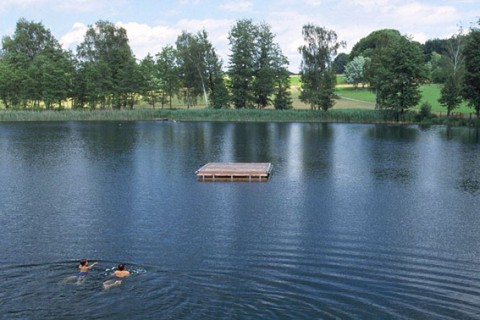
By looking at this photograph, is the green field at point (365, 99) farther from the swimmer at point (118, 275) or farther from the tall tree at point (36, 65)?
the swimmer at point (118, 275)

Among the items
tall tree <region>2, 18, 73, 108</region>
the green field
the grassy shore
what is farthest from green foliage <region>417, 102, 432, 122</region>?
tall tree <region>2, 18, 73, 108</region>

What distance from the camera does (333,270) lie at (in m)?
21.2

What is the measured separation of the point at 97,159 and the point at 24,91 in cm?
7662

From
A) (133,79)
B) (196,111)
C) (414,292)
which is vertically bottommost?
(414,292)

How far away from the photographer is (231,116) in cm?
10562

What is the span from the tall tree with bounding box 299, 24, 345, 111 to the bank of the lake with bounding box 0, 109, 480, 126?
Result: 10.8 feet

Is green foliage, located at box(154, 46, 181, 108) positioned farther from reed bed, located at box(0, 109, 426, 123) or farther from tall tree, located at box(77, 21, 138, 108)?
reed bed, located at box(0, 109, 426, 123)

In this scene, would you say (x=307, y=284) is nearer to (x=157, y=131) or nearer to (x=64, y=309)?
(x=64, y=309)

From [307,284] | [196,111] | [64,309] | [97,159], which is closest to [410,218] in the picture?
[307,284]

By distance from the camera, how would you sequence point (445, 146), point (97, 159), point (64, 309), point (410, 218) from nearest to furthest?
point (64, 309), point (410, 218), point (97, 159), point (445, 146)

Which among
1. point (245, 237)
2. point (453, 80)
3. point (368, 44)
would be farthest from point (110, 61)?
point (245, 237)

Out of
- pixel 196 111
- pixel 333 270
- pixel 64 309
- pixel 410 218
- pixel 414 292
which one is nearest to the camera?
pixel 64 309

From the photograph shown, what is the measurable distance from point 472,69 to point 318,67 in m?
31.5

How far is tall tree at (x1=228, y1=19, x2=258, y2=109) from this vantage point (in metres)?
112
